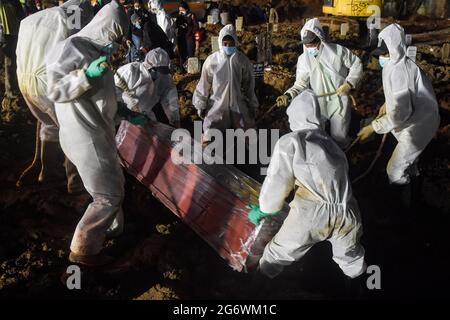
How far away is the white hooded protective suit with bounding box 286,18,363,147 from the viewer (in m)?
4.96

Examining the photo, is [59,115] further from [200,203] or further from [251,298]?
[251,298]

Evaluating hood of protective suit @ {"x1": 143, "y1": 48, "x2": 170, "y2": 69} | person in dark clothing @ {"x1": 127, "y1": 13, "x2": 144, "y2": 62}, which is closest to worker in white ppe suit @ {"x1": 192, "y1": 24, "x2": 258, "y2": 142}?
hood of protective suit @ {"x1": 143, "y1": 48, "x2": 170, "y2": 69}

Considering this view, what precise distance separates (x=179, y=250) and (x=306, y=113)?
1721mm

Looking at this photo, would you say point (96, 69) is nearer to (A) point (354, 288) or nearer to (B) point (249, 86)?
(A) point (354, 288)

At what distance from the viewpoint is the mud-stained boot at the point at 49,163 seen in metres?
4.83

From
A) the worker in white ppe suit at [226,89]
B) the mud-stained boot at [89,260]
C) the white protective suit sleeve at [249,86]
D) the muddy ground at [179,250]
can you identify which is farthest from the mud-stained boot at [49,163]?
the white protective suit sleeve at [249,86]

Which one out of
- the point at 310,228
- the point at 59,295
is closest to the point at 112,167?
the point at 59,295

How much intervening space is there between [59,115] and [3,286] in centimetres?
139

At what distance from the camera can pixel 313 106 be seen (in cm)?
301

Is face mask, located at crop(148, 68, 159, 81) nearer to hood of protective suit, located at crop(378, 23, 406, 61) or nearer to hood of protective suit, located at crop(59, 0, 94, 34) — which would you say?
hood of protective suit, located at crop(59, 0, 94, 34)

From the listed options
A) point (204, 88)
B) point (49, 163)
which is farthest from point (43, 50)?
point (204, 88)

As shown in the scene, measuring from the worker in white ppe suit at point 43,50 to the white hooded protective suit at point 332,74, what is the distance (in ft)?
8.11

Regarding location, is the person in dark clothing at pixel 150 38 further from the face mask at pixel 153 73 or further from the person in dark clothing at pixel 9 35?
the face mask at pixel 153 73

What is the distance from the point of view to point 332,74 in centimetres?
502
